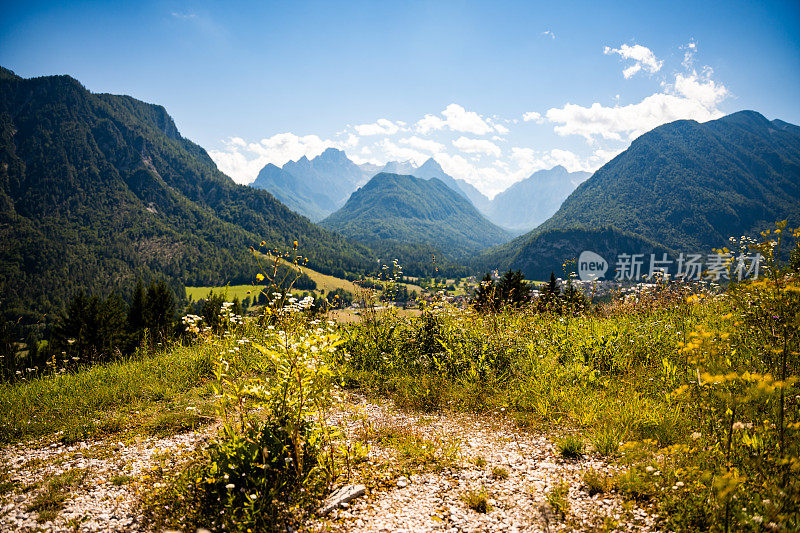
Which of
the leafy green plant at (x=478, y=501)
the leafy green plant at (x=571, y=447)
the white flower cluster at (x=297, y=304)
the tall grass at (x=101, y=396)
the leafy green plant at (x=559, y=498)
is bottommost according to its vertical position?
the tall grass at (x=101, y=396)

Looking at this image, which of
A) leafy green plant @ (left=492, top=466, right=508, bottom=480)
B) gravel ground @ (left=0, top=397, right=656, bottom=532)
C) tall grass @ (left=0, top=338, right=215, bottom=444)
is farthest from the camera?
tall grass @ (left=0, top=338, right=215, bottom=444)

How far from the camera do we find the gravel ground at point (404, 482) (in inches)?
138

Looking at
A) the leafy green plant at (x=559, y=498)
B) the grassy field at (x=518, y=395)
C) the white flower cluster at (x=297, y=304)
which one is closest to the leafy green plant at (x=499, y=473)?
the leafy green plant at (x=559, y=498)

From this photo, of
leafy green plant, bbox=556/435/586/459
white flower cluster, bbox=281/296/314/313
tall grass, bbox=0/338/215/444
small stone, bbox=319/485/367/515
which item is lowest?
tall grass, bbox=0/338/215/444

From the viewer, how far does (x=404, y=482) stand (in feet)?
13.7

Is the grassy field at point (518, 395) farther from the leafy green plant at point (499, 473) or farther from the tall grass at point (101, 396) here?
the leafy green plant at point (499, 473)

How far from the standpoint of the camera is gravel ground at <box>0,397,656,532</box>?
352 cm

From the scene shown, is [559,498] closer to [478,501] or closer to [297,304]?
[478,501]

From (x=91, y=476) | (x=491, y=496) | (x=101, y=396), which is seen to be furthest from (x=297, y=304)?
(x=491, y=496)

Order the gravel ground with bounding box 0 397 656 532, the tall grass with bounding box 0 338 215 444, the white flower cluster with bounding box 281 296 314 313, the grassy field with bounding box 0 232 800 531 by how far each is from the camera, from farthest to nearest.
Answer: the white flower cluster with bounding box 281 296 314 313
the tall grass with bounding box 0 338 215 444
the gravel ground with bounding box 0 397 656 532
the grassy field with bounding box 0 232 800 531

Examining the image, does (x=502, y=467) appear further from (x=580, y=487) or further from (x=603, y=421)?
(x=603, y=421)

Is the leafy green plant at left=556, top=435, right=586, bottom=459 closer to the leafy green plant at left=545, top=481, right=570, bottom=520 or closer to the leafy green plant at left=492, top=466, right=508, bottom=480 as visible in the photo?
the leafy green plant at left=545, top=481, right=570, bottom=520

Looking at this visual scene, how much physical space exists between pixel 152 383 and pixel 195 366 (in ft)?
2.54

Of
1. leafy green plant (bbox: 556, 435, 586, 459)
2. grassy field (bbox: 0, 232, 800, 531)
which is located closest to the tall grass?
grassy field (bbox: 0, 232, 800, 531)
